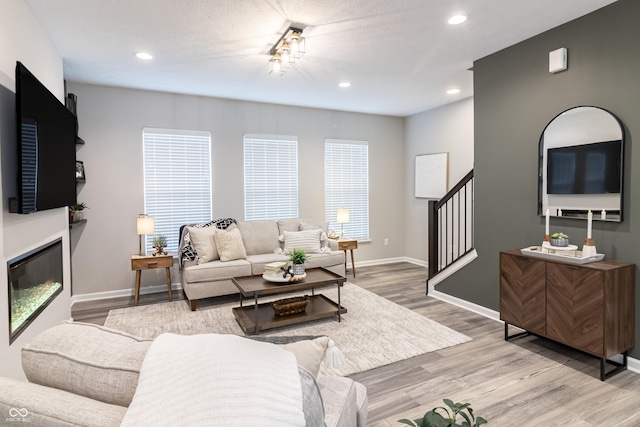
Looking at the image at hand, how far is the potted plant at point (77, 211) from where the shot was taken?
165 inches

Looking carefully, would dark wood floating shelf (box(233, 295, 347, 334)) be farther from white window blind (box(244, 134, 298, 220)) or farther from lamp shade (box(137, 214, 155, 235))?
white window blind (box(244, 134, 298, 220))

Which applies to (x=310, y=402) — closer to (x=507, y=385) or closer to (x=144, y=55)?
(x=507, y=385)

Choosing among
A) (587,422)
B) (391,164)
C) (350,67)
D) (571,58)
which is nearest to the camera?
(587,422)

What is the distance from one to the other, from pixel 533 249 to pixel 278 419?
3113mm

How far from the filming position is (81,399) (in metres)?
0.85

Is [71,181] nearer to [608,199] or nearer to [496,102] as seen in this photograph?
[496,102]

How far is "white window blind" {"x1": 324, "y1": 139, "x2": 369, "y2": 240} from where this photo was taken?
6152mm

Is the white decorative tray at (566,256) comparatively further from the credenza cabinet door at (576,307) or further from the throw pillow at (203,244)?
the throw pillow at (203,244)

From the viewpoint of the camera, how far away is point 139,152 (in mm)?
4828

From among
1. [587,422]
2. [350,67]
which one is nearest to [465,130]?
[350,67]

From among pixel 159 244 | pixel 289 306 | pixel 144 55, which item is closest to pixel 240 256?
pixel 159 244

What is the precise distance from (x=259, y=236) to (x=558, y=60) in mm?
3948

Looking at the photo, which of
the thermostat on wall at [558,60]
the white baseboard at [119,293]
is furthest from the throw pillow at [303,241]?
the thermostat on wall at [558,60]

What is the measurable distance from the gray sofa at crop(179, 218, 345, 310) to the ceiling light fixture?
2.28 meters
